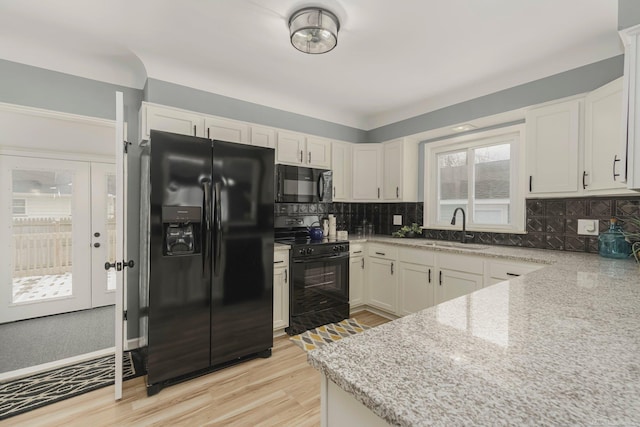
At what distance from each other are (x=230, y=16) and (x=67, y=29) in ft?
4.24

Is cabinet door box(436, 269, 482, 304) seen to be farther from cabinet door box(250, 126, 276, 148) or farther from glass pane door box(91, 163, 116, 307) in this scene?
glass pane door box(91, 163, 116, 307)

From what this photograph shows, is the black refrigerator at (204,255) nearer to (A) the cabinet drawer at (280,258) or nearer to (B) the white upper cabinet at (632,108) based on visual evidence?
(A) the cabinet drawer at (280,258)

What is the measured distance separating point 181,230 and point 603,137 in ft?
10.6

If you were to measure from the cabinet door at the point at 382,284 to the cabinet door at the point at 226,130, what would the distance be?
7.00 ft

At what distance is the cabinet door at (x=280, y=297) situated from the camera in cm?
288

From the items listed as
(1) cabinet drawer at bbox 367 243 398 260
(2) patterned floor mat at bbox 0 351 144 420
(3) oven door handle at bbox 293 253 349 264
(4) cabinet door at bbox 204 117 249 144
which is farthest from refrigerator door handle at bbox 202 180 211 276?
(1) cabinet drawer at bbox 367 243 398 260

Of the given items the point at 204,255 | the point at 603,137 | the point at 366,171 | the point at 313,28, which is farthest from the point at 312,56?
the point at 603,137

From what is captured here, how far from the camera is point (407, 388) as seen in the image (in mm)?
600

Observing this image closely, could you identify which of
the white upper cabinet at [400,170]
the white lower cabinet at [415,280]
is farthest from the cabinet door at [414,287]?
the white upper cabinet at [400,170]

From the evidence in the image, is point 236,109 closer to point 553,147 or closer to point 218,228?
point 218,228

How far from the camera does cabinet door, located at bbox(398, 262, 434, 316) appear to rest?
10.1ft

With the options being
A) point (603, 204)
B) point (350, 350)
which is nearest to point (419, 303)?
point (603, 204)

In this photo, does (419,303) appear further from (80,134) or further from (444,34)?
(80,134)

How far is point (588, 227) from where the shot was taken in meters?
2.49
